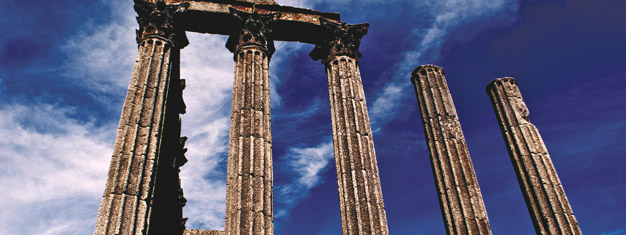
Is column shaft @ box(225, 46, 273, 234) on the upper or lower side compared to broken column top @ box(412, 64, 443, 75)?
lower

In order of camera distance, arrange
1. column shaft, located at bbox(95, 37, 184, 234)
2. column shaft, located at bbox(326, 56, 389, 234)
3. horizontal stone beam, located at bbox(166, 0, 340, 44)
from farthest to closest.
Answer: horizontal stone beam, located at bbox(166, 0, 340, 44)
column shaft, located at bbox(326, 56, 389, 234)
column shaft, located at bbox(95, 37, 184, 234)

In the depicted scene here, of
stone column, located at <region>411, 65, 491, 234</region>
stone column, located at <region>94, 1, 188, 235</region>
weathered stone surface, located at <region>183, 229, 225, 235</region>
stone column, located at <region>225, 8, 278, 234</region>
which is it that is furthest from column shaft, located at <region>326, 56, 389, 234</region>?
weathered stone surface, located at <region>183, 229, 225, 235</region>

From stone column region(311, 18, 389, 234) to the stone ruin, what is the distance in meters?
0.03

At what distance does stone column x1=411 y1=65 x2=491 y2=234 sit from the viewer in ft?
37.8

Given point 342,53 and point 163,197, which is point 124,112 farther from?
point 342,53

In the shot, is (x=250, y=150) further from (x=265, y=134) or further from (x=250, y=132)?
(x=265, y=134)

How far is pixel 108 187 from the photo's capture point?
8867 millimetres

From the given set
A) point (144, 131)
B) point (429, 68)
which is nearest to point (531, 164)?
point (429, 68)

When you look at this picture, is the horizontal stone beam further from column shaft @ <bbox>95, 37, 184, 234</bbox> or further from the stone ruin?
column shaft @ <bbox>95, 37, 184, 234</bbox>

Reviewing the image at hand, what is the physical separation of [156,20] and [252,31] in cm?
276

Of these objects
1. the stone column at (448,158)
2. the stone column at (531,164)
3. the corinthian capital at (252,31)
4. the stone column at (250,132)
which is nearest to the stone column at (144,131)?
the corinthian capital at (252,31)

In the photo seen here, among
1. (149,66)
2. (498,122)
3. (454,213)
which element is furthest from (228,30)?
(498,122)

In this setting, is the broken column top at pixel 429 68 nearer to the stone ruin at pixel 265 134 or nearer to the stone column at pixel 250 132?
the stone ruin at pixel 265 134

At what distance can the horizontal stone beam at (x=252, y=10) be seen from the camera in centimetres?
1345
